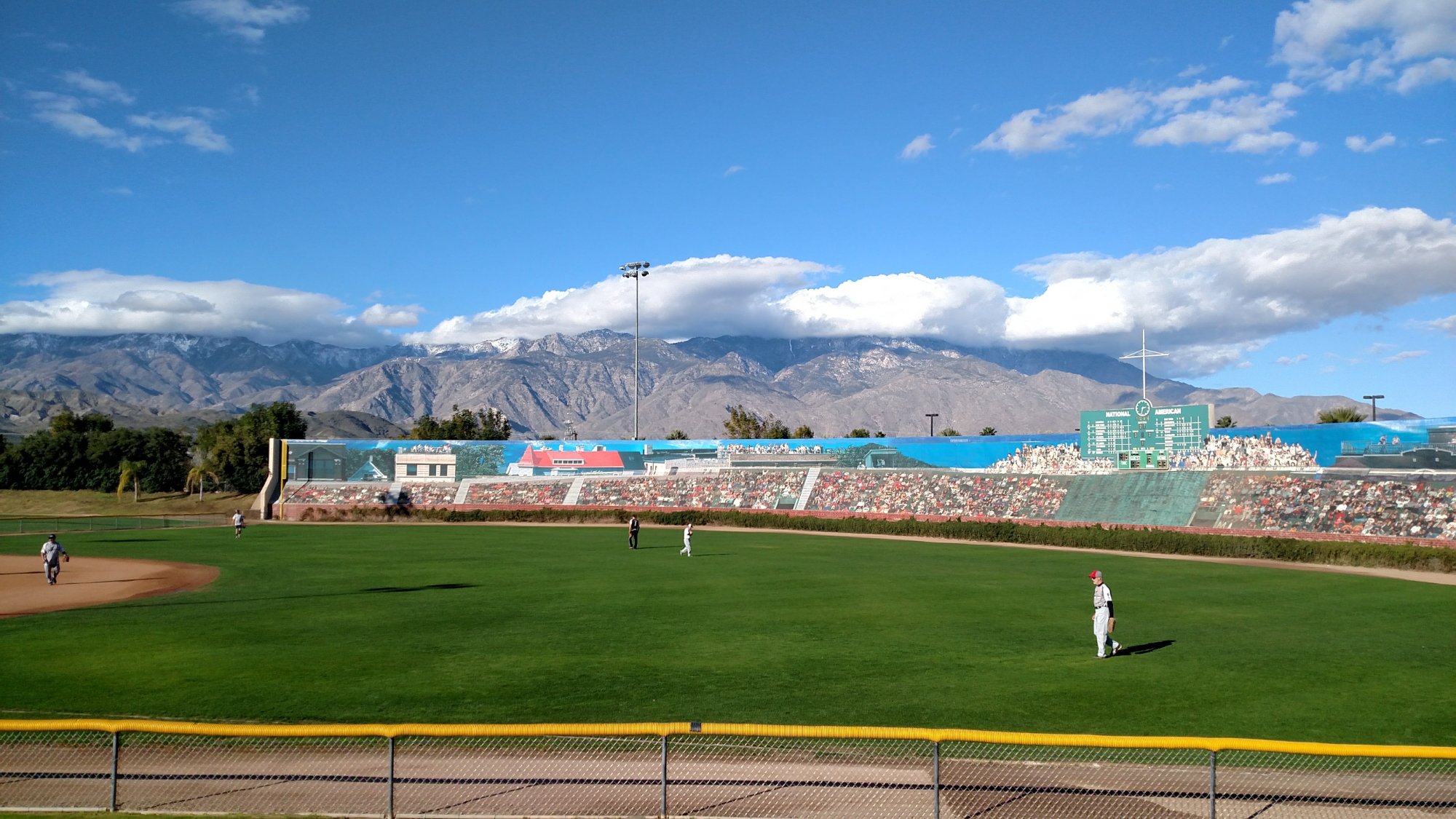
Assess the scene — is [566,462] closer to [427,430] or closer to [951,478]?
[951,478]

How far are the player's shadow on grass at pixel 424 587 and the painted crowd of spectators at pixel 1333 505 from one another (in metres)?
40.5

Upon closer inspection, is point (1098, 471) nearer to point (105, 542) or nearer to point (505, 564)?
point (505, 564)

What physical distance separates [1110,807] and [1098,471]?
52.3 m

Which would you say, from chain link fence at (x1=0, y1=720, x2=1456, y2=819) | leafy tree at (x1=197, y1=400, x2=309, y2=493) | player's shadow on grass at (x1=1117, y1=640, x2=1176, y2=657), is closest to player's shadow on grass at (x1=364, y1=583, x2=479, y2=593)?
chain link fence at (x1=0, y1=720, x2=1456, y2=819)

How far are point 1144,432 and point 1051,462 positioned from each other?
6.48 metres

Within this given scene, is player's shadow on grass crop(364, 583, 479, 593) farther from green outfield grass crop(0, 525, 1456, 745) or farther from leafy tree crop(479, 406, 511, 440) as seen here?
leafy tree crop(479, 406, 511, 440)

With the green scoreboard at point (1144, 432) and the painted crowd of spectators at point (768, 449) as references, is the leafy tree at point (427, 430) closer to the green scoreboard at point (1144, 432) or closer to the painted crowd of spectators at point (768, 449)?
the painted crowd of spectators at point (768, 449)

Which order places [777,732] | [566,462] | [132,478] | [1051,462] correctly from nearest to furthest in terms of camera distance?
1. [777,732]
2. [1051,462]
3. [566,462]
4. [132,478]

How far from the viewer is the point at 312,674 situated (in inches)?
659

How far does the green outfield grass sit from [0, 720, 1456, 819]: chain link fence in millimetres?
867

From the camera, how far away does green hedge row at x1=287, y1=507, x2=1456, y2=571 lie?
38.7m

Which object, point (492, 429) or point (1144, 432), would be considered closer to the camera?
point (1144, 432)

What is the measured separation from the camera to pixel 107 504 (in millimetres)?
90062

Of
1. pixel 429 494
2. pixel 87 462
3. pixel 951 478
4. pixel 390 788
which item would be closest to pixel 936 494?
pixel 951 478
